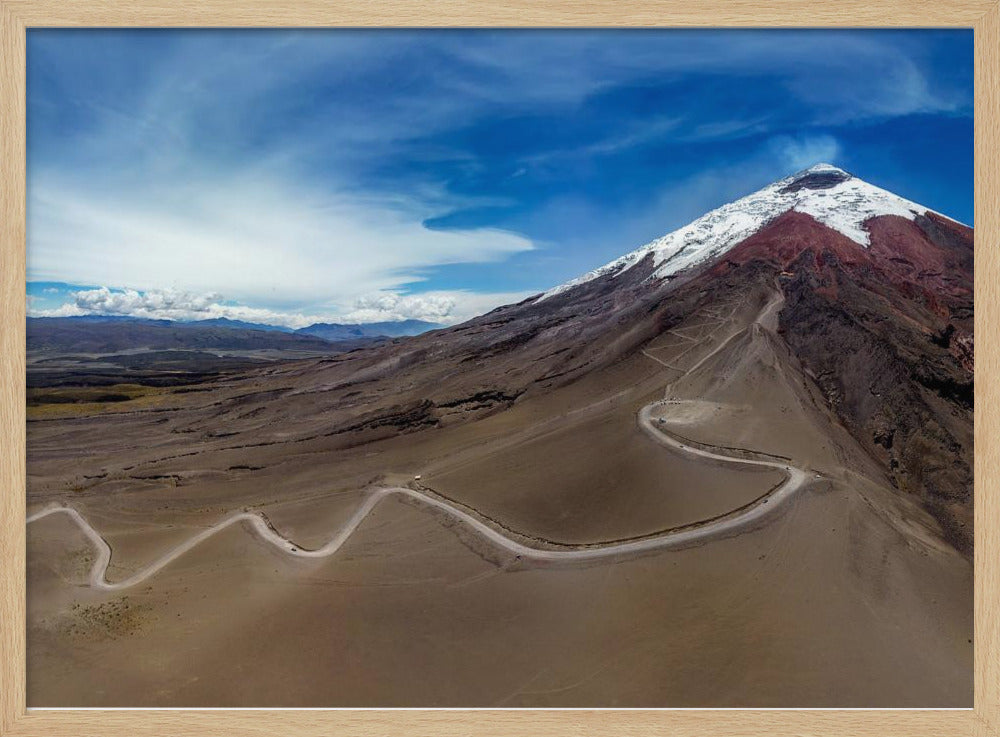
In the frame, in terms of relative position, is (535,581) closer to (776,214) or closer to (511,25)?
(511,25)

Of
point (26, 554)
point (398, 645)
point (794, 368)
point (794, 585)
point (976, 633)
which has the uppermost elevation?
point (794, 368)

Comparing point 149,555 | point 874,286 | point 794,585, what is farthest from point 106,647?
point 874,286

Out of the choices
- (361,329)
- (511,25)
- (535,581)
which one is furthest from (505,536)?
(361,329)

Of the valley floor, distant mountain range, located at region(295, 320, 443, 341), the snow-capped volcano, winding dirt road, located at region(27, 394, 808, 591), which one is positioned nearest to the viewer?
the valley floor

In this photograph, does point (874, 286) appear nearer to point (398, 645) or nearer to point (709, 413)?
point (709, 413)

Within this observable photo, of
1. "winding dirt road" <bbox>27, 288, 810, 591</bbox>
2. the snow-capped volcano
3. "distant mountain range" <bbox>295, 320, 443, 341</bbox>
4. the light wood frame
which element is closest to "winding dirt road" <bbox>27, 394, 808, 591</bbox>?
"winding dirt road" <bbox>27, 288, 810, 591</bbox>

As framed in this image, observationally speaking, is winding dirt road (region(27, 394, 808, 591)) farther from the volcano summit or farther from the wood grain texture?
the wood grain texture

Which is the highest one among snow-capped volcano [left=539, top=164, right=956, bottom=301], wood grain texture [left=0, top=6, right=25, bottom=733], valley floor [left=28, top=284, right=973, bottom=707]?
snow-capped volcano [left=539, top=164, right=956, bottom=301]
